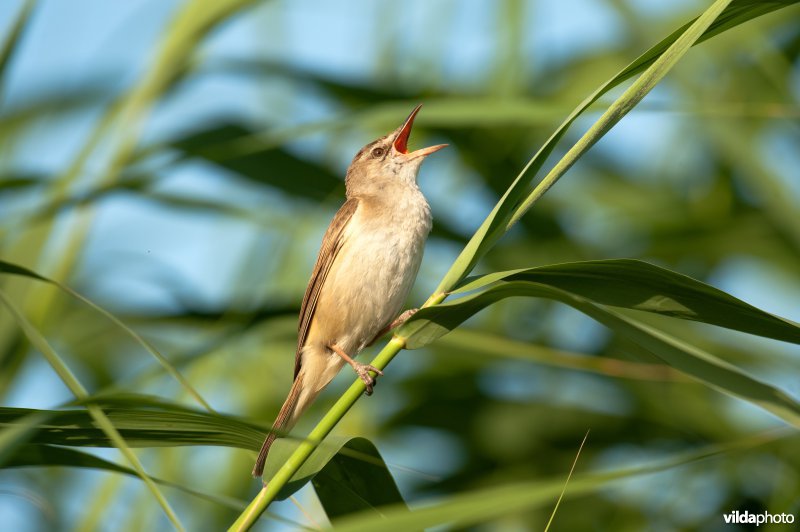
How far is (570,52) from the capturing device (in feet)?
19.0

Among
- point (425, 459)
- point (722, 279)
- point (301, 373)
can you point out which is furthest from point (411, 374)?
point (722, 279)

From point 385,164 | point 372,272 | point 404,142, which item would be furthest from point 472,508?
point 404,142

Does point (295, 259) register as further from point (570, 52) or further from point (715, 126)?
point (570, 52)

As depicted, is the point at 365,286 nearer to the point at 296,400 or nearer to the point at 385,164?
the point at 296,400

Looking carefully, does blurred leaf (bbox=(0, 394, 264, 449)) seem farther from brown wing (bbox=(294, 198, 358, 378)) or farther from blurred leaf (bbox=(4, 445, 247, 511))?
brown wing (bbox=(294, 198, 358, 378))

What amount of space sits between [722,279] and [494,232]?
3.50m

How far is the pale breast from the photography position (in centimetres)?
326

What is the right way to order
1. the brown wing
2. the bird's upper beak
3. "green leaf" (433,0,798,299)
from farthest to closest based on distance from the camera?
the bird's upper beak < the brown wing < "green leaf" (433,0,798,299)

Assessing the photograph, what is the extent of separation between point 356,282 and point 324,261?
13.1 inches

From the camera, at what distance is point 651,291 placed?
5.91 ft

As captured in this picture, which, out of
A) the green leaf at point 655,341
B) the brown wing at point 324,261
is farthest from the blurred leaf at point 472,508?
the brown wing at point 324,261

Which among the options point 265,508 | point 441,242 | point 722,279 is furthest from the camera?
point 722,279

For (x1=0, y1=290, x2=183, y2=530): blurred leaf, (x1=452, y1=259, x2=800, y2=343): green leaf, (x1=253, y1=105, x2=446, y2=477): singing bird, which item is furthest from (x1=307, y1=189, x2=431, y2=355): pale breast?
(x1=0, y1=290, x2=183, y2=530): blurred leaf

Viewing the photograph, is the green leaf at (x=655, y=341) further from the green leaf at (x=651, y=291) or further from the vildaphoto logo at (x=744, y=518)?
the vildaphoto logo at (x=744, y=518)
